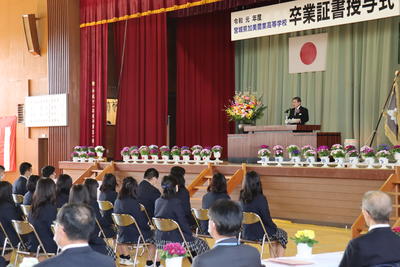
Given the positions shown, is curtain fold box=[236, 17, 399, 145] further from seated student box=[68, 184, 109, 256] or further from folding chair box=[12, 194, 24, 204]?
seated student box=[68, 184, 109, 256]

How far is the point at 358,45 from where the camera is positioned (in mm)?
14148

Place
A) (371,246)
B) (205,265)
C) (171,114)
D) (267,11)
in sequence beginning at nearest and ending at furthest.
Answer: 1. (205,265)
2. (371,246)
3. (267,11)
4. (171,114)

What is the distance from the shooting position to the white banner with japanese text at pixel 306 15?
11.4 meters

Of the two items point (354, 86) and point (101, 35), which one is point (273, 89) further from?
point (101, 35)

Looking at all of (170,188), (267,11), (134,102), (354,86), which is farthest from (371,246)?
(134,102)

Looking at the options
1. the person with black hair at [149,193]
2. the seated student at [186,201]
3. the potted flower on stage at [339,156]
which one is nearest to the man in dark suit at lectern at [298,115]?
the potted flower on stage at [339,156]

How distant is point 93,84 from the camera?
1562cm

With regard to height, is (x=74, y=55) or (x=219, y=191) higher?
(x=74, y=55)

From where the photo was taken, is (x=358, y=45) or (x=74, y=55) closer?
(x=358, y=45)

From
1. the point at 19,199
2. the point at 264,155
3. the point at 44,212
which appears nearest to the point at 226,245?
the point at 44,212

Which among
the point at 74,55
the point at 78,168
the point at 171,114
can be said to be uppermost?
the point at 74,55

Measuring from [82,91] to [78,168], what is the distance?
7.88 feet

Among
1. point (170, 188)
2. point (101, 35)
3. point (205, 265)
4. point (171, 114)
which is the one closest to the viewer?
point (205, 265)

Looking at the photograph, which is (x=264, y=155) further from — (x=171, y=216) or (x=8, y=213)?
(x=8, y=213)
